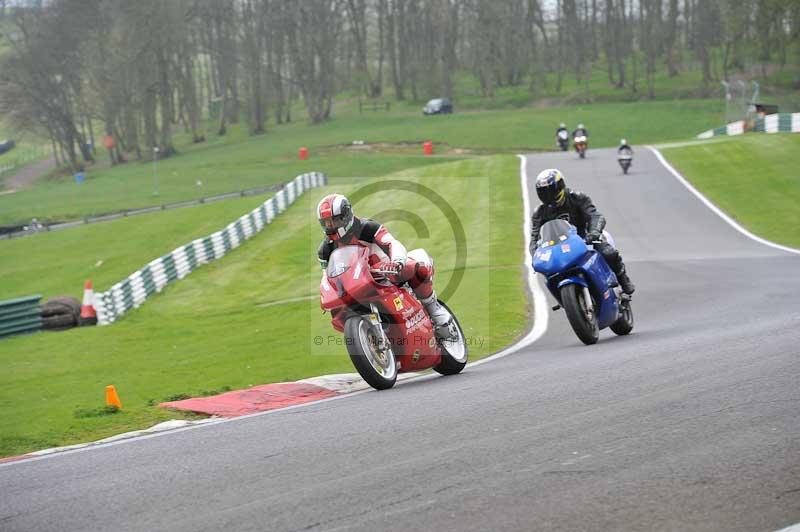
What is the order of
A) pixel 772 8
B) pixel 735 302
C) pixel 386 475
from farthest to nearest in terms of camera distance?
pixel 772 8 < pixel 735 302 < pixel 386 475

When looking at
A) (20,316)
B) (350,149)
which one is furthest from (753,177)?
(350,149)

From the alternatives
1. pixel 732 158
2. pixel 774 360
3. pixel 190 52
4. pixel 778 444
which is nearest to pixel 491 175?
pixel 732 158

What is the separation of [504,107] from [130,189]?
Result: 37.0 meters

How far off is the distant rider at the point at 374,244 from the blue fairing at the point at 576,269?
1.55 meters

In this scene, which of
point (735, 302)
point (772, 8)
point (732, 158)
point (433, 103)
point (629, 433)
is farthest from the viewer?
point (433, 103)

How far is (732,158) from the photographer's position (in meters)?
41.3

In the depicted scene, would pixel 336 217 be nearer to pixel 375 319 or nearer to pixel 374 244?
pixel 374 244

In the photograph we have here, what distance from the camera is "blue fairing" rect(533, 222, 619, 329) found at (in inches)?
455

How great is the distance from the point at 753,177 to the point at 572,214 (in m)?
26.7

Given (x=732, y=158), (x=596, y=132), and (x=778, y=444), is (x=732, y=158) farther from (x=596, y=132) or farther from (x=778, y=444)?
(x=778, y=444)

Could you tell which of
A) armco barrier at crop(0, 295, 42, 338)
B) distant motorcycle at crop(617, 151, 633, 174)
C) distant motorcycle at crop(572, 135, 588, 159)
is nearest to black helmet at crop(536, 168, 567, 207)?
armco barrier at crop(0, 295, 42, 338)

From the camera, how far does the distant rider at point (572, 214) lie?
481 inches

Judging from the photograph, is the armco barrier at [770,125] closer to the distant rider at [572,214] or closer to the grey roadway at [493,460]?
the distant rider at [572,214]

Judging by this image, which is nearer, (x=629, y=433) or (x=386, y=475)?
(x=386, y=475)
